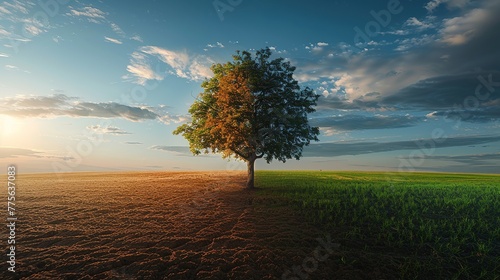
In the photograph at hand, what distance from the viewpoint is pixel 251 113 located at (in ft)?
93.2

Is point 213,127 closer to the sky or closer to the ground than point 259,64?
closer to the ground

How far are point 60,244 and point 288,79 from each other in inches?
1024

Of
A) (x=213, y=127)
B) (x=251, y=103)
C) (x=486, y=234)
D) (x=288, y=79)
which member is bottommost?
(x=486, y=234)

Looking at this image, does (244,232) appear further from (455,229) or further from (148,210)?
(455,229)

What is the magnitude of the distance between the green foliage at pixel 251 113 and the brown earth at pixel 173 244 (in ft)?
29.1

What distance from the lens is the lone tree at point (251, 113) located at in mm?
26766

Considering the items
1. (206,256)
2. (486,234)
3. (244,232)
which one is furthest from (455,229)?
(206,256)

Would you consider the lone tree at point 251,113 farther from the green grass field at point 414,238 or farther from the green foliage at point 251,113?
the green grass field at point 414,238

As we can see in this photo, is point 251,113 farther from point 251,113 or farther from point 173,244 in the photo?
point 173,244

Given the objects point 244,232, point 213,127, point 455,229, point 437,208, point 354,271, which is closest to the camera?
point 354,271

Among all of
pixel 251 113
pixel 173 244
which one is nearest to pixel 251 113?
pixel 251 113

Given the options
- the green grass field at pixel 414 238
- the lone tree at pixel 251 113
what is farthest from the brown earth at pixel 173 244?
the lone tree at pixel 251 113

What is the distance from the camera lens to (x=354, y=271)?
9648 millimetres

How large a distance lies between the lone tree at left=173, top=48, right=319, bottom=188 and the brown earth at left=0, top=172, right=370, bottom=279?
8800mm
